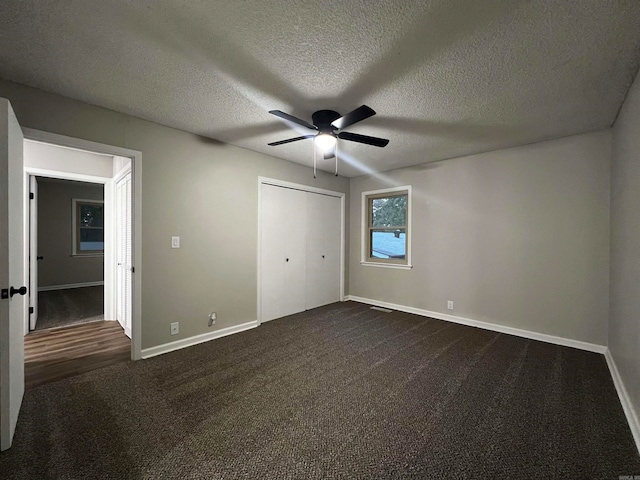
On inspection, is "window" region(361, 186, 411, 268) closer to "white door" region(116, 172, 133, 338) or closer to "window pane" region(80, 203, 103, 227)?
"white door" region(116, 172, 133, 338)

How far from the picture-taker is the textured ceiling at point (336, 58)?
1.39 metres

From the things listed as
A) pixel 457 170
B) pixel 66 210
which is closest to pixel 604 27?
pixel 457 170

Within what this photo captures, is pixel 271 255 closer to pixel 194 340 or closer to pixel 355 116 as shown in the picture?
pixel 194 340

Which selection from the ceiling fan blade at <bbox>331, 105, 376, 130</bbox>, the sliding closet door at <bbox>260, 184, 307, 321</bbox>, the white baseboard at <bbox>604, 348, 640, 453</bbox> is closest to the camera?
the white baseboard at <bbox>604, 348, 640, 453</bbox>

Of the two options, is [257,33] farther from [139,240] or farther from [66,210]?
[66,210]

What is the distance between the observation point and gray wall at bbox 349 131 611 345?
2.88 m

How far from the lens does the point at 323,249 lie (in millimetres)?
4719

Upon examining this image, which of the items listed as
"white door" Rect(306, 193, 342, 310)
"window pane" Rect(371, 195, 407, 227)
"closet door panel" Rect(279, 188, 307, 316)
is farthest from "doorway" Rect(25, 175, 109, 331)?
"window pane" Rect(371, 195, 407, 227)

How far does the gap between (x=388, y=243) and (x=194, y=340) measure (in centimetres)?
333

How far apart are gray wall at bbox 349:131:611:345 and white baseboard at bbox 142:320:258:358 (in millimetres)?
2515

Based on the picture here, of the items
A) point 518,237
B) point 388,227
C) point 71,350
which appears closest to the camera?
point 71,350

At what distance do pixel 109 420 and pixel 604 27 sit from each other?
3764 mm

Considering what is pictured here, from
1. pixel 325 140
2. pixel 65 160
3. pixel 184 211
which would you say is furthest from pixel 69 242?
pixel 325 140

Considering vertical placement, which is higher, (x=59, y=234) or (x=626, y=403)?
(x=59, y=234)
